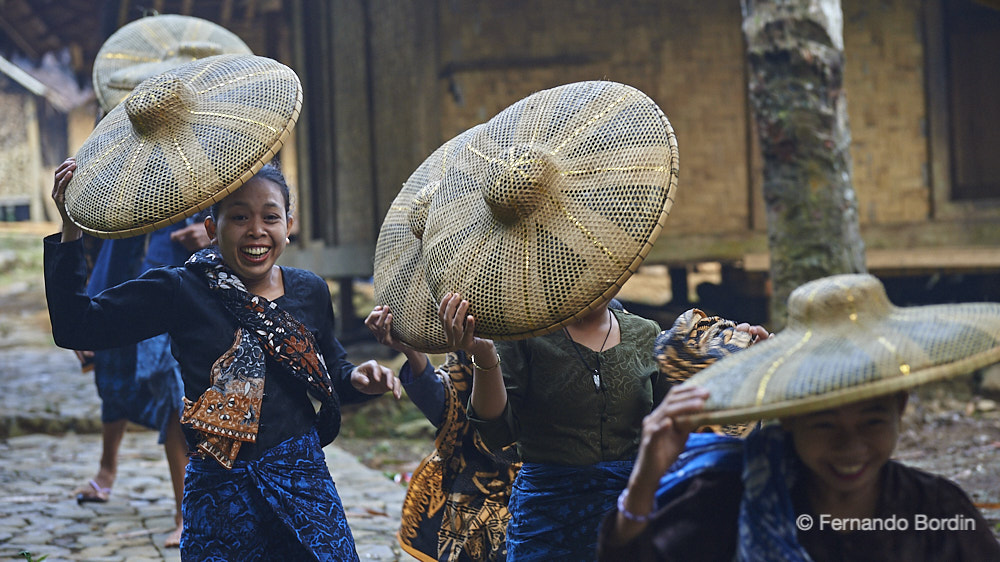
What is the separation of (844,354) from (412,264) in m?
1.44

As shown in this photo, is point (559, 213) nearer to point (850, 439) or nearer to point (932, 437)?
point (850, 439)

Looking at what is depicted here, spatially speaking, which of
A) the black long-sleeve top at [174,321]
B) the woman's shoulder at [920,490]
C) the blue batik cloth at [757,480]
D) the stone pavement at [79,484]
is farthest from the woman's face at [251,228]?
the stone pavement at [79,484]

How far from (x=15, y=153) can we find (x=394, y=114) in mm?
18152

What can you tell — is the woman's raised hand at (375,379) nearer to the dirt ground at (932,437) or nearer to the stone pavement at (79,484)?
the stone pavement at (79,484)

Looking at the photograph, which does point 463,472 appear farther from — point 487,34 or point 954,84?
point 954,84

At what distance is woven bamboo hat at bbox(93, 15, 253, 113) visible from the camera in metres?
4.50

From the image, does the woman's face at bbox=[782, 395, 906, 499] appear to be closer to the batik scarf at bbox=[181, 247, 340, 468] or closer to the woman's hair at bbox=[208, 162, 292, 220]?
the batik scarf at bbox=[181, 247, 340, 468]

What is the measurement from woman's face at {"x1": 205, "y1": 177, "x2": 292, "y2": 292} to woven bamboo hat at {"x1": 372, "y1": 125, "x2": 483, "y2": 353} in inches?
12.8

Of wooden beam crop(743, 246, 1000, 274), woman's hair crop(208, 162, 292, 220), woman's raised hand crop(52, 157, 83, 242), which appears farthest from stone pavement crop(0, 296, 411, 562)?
wooden beam crop(743, 246, 1000, 274)

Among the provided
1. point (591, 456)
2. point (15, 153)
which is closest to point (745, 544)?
A: point (591, 456)

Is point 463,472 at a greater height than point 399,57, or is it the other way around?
point 399,57

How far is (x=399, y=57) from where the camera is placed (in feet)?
27.2

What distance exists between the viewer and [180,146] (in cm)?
279

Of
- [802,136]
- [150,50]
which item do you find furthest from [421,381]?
[802,136]
